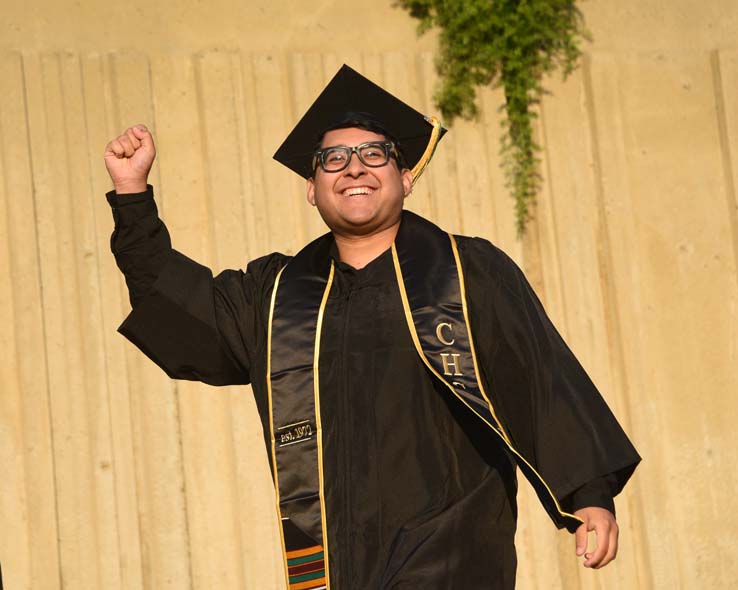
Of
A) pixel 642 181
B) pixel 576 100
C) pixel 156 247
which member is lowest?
pixel 156 247

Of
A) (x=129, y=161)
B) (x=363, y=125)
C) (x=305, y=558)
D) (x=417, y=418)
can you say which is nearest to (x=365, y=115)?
(x=363, y=125)

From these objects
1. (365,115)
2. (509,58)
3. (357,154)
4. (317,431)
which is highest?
(509,58)

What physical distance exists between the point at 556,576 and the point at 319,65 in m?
2.69

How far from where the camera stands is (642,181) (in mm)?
6270

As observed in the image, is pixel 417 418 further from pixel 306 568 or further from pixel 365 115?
pixel 365 115

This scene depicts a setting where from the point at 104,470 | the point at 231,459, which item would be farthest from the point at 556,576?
the point at 104,470

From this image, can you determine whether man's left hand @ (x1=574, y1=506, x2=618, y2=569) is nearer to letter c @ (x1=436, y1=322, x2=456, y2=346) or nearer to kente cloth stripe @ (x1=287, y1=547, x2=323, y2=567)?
letter c @ (x1=436, y1=322, x2=456, y2=346)

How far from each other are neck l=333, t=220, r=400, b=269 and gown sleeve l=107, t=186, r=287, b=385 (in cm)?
25

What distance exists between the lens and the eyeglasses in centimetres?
329

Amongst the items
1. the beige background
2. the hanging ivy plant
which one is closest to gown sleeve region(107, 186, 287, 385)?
the beige background

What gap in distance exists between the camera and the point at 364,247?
334 cm

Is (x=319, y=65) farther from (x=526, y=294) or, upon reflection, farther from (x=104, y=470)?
(x=526, y=294)

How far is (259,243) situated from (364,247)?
2456 mm

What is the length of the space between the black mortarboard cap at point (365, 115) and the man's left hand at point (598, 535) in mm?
1128
